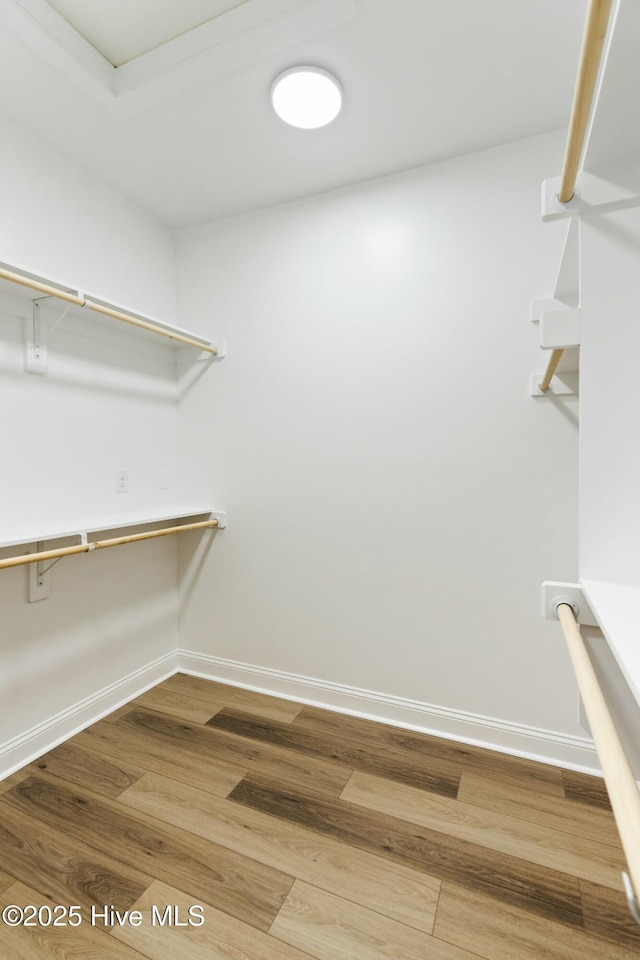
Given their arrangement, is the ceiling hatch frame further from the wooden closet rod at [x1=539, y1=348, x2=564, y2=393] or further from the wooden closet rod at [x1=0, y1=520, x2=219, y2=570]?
the wooden closet rod at [x1=0, y1=520, x2=219, y2=570]

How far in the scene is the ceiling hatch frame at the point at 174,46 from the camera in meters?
1.32

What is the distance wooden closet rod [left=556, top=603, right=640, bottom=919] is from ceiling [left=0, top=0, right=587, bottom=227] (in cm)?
169

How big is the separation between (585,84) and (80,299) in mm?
1536

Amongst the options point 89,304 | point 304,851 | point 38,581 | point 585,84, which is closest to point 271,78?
point 89,304

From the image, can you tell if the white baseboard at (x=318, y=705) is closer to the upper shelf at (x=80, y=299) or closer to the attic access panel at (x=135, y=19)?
the upper shelf at (x=80, y=299)

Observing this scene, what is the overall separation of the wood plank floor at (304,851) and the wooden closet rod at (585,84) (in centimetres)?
163

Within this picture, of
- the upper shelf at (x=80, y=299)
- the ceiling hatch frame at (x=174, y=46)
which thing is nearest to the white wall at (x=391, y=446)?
the upper shelf at (x=80, y=299)

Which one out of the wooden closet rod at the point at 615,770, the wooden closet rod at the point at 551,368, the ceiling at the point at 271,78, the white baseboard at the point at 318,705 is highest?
the ceiling at the point at 271,78

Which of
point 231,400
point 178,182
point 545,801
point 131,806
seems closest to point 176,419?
point 231,400

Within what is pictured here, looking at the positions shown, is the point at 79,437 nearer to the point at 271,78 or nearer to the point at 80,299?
the point at 80,299

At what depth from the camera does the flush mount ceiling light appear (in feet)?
4.91

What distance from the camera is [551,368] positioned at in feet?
4.85

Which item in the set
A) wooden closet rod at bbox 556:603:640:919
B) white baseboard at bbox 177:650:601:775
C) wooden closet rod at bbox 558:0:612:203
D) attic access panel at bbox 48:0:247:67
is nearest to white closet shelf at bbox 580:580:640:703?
wooden closet rod at bbox 556:603:640:919

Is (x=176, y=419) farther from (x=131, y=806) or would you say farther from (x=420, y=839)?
(x=420, y=839)
